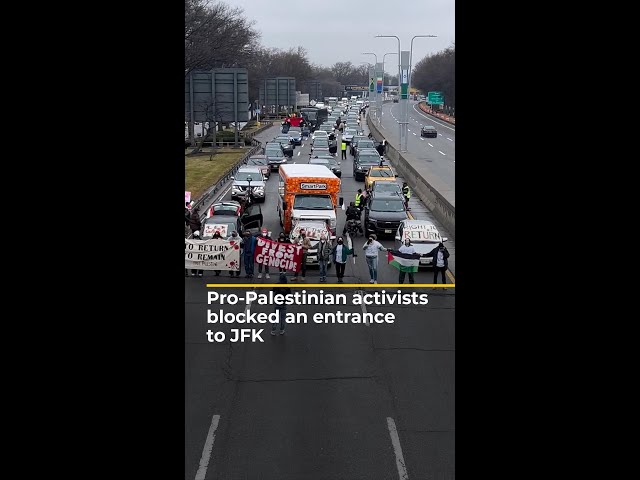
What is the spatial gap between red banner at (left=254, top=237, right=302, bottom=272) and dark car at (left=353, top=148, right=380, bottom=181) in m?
28.1

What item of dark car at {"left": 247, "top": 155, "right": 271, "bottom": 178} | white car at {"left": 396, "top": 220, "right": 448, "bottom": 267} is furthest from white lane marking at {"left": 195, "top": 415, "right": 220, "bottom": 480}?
dark car at {"left": 247, "top": 155, "right": 271, "bottom": 178}

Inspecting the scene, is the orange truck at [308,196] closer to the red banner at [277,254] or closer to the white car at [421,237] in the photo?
the white car at [421,237]

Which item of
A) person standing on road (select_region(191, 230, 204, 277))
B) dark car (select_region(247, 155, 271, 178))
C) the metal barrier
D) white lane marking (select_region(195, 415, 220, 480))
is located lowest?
white lane marking (select_region(195, 415, 220, 480))

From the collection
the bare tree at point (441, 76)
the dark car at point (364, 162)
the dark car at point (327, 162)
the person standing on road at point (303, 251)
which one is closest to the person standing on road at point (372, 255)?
the person standing on road at point (303, 251)

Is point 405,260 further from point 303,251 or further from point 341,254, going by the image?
point 303,251

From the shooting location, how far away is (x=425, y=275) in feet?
78.5

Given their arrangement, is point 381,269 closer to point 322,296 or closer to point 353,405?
point 322,296

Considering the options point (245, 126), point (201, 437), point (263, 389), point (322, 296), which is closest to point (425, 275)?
point (322, 296)

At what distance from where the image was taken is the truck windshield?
29223 millimetres

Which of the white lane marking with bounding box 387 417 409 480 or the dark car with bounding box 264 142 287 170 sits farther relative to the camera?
the dark car with bounding box 264 142 287 170

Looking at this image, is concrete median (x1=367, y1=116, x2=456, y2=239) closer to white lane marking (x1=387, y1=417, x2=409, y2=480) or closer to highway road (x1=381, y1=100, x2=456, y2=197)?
highway road (x1=381, y1=100, x2=456, y2=197)

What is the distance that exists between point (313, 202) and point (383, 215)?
2573 millimetres

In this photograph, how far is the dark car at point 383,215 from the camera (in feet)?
98.3
